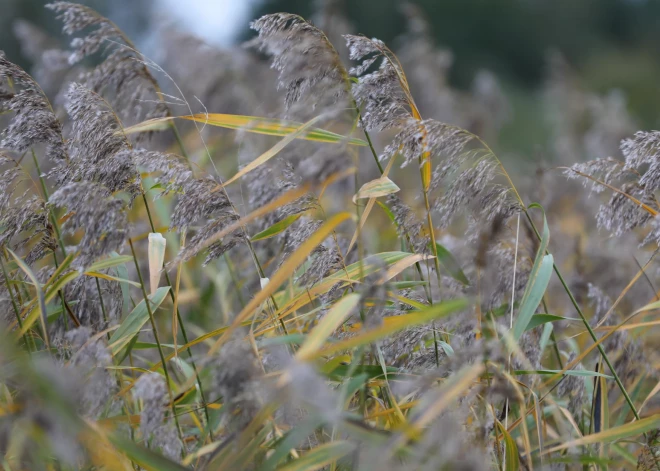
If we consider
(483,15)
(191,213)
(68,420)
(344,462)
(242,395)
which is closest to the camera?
(68,420)

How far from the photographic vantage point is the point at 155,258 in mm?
1640

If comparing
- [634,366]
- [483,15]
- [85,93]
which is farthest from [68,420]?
[483,15]

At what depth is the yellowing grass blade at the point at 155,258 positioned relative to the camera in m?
1.62

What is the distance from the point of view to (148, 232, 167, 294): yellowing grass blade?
5.30 feet

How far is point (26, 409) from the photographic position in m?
0.98

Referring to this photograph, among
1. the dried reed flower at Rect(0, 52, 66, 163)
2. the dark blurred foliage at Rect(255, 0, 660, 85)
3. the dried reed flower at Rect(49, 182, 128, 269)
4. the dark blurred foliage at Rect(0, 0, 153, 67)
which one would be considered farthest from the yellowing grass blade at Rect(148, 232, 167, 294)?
the dark blurred foliage at Rect(255, 0, 660, 85)

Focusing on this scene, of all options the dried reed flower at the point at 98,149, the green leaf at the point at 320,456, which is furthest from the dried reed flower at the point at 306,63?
the green leaf at the point at 320,456

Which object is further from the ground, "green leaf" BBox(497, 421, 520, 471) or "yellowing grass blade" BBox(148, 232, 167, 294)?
"yellowing grass blade" BBox(148, 232, 167, 294)

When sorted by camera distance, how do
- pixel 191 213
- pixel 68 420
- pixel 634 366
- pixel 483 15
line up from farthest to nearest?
pixel 483 15, pixel 634 366, pixel 191 213, pixel 68 420

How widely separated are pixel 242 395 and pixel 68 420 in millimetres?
307

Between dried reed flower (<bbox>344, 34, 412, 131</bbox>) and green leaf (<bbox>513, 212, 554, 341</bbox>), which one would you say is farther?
dried reed flower (<bbox>344, 34, 412, 131</bbox>)

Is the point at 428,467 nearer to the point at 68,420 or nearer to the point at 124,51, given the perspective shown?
the point at 68,420

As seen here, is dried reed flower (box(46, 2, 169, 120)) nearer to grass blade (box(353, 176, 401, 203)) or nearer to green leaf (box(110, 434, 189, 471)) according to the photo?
grass blade (box(353, 176, 401, 203))

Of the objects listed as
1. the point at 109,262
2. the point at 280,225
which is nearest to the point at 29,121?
the point at 109,262
